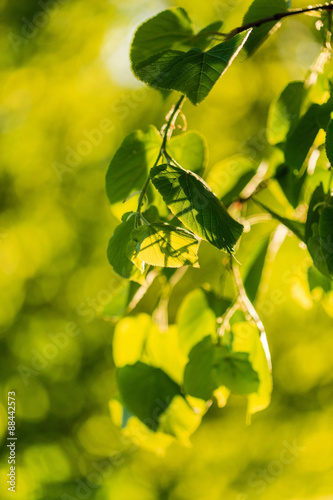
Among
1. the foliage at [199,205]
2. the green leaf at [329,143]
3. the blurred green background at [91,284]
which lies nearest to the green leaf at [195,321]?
the foliage at [199,205]

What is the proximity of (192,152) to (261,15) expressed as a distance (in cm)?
15

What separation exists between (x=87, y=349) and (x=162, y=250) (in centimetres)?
284

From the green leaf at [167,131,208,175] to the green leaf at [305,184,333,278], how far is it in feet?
0.42

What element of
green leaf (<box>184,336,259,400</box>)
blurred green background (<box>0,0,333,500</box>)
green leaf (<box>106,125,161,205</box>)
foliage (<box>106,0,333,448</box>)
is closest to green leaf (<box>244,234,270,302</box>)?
foliage (<box>106,0,333,448</box>)

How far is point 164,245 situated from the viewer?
389mm

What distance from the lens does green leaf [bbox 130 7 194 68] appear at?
49 cm

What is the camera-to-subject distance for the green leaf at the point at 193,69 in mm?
366

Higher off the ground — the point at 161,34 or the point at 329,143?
the point at 161,34

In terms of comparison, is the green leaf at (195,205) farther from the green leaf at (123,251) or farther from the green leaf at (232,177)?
the green leaf at (232,177)

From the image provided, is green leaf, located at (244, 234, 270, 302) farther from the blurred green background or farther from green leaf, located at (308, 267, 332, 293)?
the blurred green background

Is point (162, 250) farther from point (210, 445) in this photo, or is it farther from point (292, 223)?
point (210, 445)

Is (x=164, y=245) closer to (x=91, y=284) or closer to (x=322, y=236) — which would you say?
(x=322, y=236)

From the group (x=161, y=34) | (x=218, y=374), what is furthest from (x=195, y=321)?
(x=161, y=34)

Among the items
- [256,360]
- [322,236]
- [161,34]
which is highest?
[161,34]
